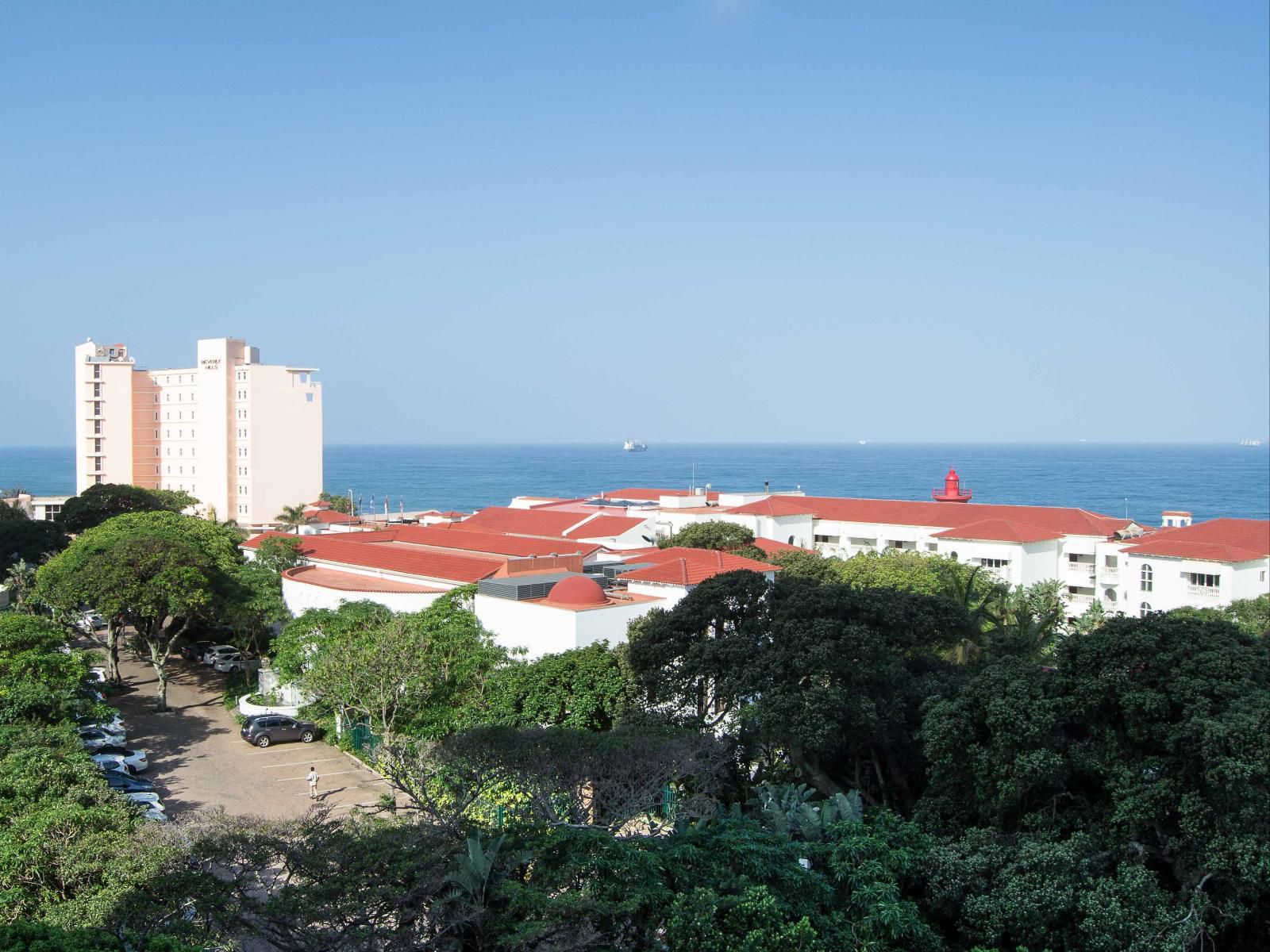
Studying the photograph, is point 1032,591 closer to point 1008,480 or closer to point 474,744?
point 474,744

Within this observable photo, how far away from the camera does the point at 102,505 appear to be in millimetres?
58406

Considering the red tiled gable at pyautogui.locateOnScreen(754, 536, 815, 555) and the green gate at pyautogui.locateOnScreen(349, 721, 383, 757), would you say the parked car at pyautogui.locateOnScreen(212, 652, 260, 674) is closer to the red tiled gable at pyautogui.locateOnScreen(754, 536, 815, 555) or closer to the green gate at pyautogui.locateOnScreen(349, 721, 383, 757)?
the green gate at pyautogui.locateOnScreen(349, 721, 383, 757)

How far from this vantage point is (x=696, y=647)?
881 inches

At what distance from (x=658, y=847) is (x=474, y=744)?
5260mm

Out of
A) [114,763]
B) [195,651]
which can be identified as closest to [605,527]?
[195,651]

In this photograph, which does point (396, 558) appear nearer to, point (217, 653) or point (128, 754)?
point (217, 653)

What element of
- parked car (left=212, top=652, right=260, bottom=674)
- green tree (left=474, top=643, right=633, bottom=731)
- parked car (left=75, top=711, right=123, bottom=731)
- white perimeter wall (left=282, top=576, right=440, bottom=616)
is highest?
white perimeter wall (left=282, top=576, right=440, bottom=616)

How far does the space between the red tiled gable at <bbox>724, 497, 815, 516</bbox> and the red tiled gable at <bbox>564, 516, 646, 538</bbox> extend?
859cm

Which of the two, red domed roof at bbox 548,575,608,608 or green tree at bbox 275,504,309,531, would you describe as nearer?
red domed roof at bbox 548,575,608,608

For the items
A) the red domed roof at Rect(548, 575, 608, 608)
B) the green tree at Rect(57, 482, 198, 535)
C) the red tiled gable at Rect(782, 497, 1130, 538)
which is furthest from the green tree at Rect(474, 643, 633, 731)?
the green tree at Rect(57, 482, 198, 535)

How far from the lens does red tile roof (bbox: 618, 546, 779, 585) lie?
105ft

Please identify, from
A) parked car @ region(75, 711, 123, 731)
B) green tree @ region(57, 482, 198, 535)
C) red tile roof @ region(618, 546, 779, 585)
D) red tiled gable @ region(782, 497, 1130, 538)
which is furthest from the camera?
green tree @ region(57, 482, 198, 535)

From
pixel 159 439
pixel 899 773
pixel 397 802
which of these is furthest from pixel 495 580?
pixel 159 439

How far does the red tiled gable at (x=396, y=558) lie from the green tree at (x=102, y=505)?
18292mm
